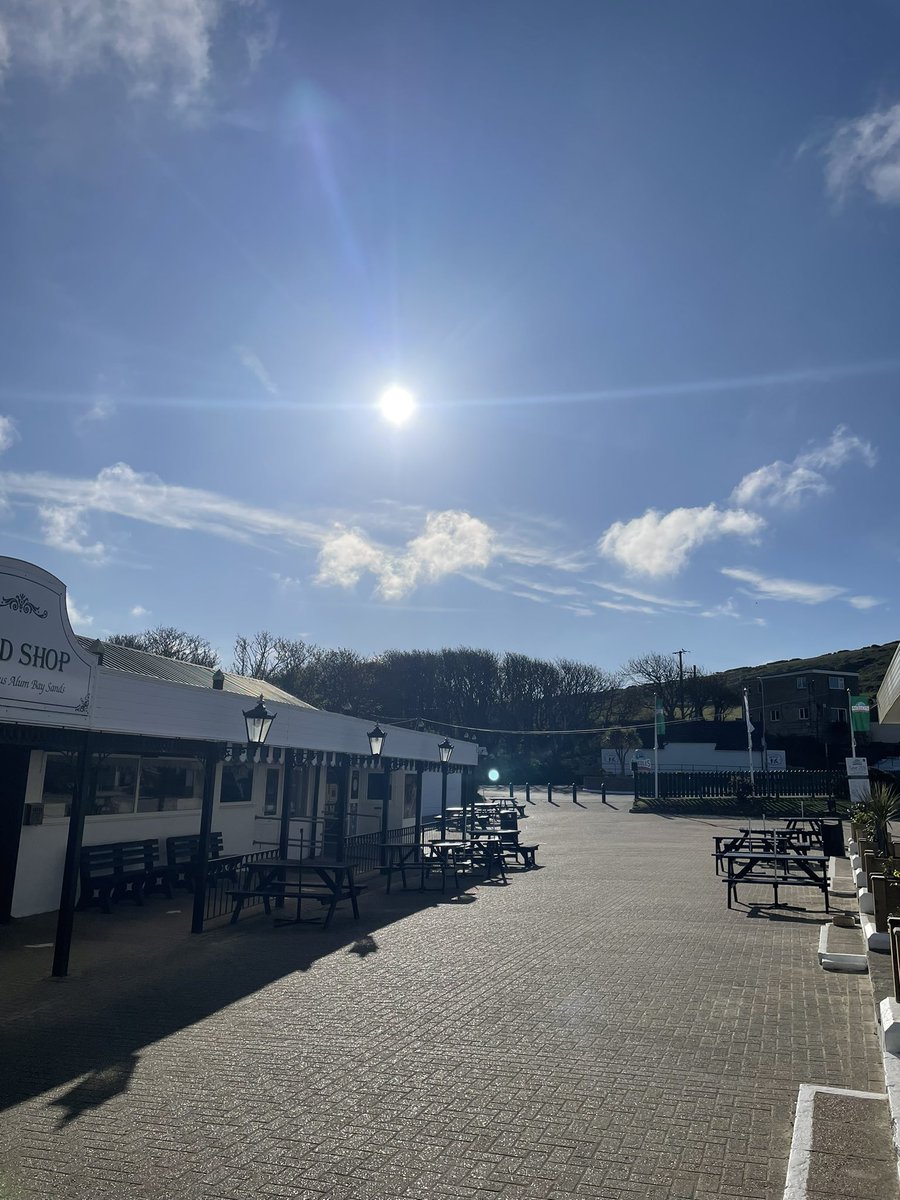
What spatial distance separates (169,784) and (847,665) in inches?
4113

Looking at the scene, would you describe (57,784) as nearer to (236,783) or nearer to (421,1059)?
(236,783)

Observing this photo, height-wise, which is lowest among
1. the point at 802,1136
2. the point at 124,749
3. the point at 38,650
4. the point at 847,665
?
the point at 802,1136

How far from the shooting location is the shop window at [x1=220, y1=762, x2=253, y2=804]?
16.3 m

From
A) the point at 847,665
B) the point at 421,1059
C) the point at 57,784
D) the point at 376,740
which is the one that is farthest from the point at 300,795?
the point at 847,665

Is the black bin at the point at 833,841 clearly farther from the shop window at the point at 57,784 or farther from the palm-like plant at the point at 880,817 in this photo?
the shop window at the point at 57,784

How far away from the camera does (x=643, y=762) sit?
5684cm

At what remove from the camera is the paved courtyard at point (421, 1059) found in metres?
A: 4.26

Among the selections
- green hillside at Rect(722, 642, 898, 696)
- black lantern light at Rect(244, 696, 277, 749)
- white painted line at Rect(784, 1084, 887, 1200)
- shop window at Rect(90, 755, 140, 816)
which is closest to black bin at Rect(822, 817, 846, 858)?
black lantern light at Rect(244, 696, 277, 749)

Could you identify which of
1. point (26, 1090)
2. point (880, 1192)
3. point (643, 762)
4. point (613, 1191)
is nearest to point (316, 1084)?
point (26, 1090)

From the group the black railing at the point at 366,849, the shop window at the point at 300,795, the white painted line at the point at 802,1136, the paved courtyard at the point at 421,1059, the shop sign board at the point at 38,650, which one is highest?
the shop sign board at the point at 38,650

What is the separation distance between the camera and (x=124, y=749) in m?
9.95

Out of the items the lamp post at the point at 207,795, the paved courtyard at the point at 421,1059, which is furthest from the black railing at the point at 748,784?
the lamp post at the point at 207,795

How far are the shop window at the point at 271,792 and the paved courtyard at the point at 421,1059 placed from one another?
699 cm

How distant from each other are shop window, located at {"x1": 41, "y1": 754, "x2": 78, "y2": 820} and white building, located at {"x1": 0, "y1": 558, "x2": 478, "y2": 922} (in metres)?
0.02
